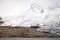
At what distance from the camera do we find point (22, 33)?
3.25 m

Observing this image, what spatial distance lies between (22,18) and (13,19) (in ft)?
0.69

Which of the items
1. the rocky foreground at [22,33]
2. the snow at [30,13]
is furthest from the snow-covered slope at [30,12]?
the rocky foreground at [22,33]

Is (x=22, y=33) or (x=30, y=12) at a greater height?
(x=30, y=12)

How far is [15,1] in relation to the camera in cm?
338

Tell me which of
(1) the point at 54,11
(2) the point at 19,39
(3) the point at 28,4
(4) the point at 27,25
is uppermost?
(3) the point at 28,4

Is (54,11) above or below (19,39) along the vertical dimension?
above

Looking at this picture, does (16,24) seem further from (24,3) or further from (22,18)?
(24,3)

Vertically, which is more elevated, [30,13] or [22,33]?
[30,13]

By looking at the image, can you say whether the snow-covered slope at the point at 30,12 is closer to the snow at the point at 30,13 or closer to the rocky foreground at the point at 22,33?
the snow at the point at 30,13

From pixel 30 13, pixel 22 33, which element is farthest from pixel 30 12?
pixel 22 33

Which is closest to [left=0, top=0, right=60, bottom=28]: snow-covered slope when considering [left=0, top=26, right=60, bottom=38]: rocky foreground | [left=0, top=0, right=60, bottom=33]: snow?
[left=0, top=0, right=60, bottom=33]: snow

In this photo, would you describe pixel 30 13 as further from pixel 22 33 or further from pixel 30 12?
pixel 22 33

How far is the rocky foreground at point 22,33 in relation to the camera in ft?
10.6

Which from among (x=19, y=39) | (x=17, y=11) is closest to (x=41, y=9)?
(x=17, y=11)
